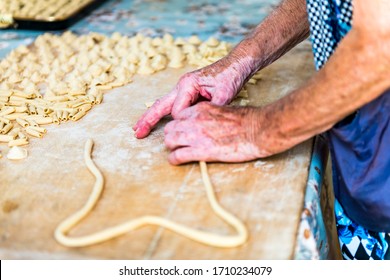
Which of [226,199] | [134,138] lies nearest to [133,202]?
[226,199]

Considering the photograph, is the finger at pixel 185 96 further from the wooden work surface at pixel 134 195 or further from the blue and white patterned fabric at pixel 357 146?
the blue and white patterned fabric at pixel 357 146

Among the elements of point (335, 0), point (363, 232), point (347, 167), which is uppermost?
point (335, 0)

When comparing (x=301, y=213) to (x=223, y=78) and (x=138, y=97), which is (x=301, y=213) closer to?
(x=223, y=78)

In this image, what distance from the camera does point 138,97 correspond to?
201cm

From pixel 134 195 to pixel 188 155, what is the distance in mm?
192

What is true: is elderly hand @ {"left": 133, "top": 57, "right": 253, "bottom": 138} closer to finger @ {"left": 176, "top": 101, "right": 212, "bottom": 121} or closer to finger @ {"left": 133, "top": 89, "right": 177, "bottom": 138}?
finger @ {"left": 133, "top": 89, "right": 177, "bottom": 138}

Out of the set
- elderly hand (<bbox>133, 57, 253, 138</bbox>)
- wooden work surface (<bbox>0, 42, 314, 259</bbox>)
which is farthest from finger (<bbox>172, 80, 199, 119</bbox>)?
wooden work surface (<bbox>0, 42, 314, 259</bbox>)

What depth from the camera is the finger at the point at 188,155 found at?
58.2 inches

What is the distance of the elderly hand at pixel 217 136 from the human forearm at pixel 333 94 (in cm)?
3

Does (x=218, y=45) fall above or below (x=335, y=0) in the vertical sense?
below

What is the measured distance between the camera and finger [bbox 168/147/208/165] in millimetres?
1479

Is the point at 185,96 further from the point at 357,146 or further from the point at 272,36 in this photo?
the point at 357,146

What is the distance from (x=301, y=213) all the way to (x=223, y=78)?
0.64 meters
